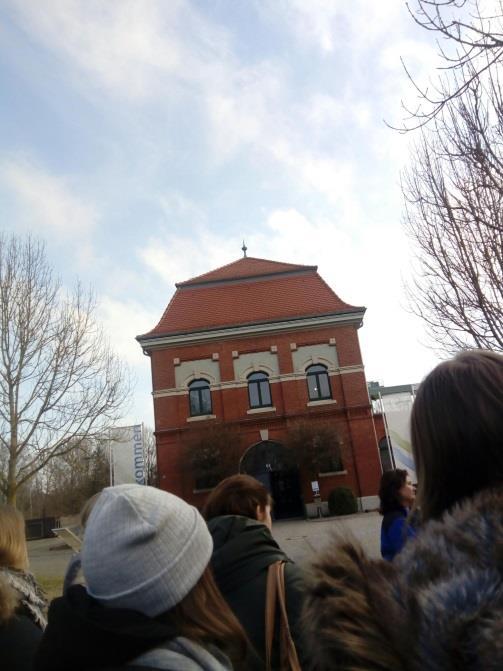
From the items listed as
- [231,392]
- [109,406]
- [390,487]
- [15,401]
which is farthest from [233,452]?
[390,487]

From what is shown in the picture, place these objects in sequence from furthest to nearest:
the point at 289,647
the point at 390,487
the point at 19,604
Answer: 1. the point at 390,487
2. the point at 19,604
3. the point at 289,647

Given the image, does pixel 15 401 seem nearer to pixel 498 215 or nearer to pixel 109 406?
pixel 109 406

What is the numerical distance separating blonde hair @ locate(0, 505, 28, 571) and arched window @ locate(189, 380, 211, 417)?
24385mm

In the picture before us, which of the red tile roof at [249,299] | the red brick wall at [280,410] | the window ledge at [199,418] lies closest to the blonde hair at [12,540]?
the red brick wall at [280,410]

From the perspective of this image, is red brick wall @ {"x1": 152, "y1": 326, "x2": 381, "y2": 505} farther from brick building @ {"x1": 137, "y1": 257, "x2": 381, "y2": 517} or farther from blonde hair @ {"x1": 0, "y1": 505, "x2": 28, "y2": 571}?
blonde hair @ {"x1": 0, "y1": 505, "x2": 28, "y2": 571}

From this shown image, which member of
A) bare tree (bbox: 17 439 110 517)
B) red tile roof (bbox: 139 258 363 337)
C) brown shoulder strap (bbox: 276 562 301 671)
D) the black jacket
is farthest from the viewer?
bare tree (bbox: 17 439 110 517)

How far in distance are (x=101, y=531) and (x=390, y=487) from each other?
3.11m

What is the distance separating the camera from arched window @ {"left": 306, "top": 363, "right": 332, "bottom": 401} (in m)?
27.2

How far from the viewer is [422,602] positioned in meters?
1.04

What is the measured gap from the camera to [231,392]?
89.5 feet

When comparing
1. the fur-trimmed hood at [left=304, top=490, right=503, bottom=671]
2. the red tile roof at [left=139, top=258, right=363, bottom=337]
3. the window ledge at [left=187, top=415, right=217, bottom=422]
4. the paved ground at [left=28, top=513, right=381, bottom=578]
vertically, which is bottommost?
the paved ground at [left=28, top=513, right=381, bottom=578]

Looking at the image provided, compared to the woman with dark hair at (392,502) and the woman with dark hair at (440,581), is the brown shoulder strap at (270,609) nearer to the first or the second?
the woman with dark hair at (440,581)

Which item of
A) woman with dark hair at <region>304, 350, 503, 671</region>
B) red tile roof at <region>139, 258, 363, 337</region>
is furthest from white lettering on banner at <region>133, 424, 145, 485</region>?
woman with dark hair at <region>304, 350, 503, 671</region>

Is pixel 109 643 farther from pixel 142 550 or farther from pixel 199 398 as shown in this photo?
pixel 199 398
